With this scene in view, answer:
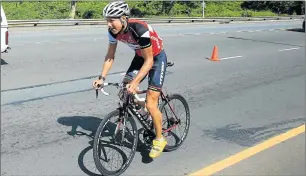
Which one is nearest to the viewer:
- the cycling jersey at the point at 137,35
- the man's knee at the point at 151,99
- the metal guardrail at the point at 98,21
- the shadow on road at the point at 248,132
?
the cycling jersey at the point at 137,35

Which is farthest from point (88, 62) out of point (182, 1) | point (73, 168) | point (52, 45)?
point (182, 1)

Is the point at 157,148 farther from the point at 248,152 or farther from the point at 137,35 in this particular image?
the point at 137,35

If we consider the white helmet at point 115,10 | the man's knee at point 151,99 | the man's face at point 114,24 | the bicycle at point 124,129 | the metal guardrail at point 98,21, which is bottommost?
the bicycle at point 124,129

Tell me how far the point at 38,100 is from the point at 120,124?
11.0 feet

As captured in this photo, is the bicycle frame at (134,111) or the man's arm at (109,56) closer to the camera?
the bicycle frame at (134,111)

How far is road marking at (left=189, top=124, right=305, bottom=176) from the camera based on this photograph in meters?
4.69

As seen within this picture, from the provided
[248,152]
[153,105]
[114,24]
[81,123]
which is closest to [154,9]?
[81,123]

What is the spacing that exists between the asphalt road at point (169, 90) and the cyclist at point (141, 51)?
679mm

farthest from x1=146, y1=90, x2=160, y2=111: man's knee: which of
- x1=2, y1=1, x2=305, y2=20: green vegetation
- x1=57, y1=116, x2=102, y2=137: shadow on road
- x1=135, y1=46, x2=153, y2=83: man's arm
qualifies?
x1=2, y1=1, x2=305, y2=20: green vegetation

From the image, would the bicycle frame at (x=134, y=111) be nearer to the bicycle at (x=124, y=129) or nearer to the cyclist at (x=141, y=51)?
the bicycle at (x=124, y=129)

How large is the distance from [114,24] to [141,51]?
41cm

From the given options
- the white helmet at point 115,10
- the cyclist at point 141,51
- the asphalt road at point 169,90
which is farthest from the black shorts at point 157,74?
the asphalt road at point 169,90

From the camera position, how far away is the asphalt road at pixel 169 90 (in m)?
4.86

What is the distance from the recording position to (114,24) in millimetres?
4148
